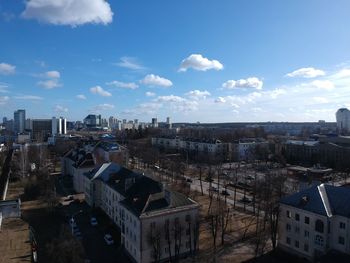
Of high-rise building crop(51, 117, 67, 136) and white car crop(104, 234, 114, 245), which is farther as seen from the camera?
high-rise building crop(51, 117, 67, 136)

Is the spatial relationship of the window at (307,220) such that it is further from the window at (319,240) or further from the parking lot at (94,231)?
the parking lot at (94,231)

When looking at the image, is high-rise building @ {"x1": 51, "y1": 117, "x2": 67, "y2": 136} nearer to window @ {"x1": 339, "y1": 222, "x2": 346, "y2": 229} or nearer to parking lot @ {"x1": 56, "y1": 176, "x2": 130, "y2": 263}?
parking lot @ {"x1": 56, "y1": 176, "x2": 130, "y2": 263}

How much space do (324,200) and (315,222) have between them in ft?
5.78

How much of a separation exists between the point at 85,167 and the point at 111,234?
59.1ft

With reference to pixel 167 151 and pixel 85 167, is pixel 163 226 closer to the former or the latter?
pixel 85 167

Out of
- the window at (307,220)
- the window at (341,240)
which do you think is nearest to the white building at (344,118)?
the window at (307,220)

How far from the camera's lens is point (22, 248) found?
2491 centimetres

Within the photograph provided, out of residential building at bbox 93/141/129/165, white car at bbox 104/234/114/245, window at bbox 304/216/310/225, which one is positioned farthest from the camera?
residential building at bbox 93/141/129/165

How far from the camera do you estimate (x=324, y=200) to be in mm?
24609

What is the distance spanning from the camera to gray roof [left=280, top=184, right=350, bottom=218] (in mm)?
23656

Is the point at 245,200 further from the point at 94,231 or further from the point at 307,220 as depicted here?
the point at 94,231

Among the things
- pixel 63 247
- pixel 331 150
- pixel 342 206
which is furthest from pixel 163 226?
pixel 331 150

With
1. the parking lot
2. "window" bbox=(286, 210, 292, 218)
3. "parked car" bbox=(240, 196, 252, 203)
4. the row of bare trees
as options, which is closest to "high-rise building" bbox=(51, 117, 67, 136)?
the parking lot

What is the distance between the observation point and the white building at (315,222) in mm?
23125
